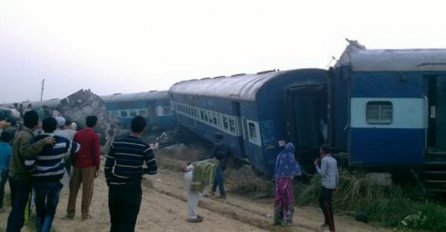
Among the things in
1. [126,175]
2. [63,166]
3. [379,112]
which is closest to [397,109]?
[379,112]

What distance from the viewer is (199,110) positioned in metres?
21.7

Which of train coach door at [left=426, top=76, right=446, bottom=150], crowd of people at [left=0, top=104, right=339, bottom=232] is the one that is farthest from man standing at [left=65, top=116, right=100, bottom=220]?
train coach door at [left=426, top=76, right=446, bottom=150]

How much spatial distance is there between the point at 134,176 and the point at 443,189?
7.95 meters

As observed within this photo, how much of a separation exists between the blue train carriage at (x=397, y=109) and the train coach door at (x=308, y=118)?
1658 mm

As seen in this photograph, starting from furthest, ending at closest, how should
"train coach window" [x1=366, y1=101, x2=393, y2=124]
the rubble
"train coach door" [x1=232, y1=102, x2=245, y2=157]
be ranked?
the rubble, "train coach door" [x1=232, y1=102, x2=245, y2=157], "train coach window" [x1=366, y1=101, x2=393, y2=124]

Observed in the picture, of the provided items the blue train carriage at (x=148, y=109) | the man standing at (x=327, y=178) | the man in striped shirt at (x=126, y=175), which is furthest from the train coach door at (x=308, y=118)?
the blue train carriage at (x=148, y=109)

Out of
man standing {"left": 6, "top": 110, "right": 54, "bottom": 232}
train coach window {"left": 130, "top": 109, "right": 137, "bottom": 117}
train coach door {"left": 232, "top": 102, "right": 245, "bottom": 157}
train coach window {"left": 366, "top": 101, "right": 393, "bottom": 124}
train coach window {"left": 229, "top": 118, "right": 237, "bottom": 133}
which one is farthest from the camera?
train coach window {"left": 130, "top": 109, "right": 137, "bottom": 117}

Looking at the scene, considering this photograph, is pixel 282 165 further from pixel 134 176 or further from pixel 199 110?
pixel 199 110

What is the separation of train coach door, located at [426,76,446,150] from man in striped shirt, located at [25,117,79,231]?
27.5ft

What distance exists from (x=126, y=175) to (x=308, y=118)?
8115 millimetres

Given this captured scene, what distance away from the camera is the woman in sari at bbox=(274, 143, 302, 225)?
930 centimetres

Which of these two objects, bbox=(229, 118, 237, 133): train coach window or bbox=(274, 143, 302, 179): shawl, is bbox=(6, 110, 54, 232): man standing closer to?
bbox=(274, 143, 302, 179): shawl

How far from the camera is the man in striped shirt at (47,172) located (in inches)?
253

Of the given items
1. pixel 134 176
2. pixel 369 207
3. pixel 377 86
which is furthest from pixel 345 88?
pixel 134 176
